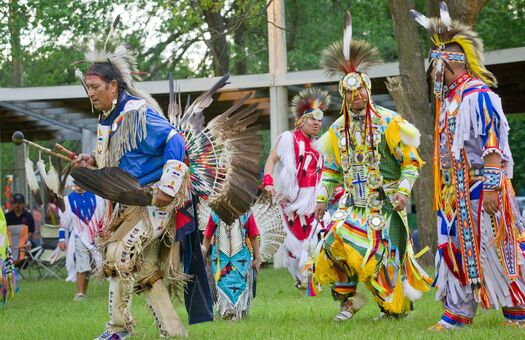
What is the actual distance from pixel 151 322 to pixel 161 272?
Result: 6.01ft

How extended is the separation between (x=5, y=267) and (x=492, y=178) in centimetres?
575

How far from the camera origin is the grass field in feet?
21.9

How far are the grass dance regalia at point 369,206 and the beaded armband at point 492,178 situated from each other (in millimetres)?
1029

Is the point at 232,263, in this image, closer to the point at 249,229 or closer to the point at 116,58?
the point at 249,229

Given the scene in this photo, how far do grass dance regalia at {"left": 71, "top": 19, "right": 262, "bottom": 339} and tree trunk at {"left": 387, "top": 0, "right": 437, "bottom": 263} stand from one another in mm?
7040

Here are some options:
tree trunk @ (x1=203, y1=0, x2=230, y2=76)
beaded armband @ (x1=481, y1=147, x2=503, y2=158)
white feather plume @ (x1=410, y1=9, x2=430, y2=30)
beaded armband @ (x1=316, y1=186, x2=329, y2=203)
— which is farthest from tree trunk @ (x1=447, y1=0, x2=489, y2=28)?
tree trunk @ (x1=203, y1=0, x2=230, y2=76)

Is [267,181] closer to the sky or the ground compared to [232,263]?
closer to the sky

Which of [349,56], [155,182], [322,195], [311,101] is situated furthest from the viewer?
[311,101]

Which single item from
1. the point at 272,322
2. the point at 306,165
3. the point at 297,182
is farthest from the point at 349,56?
the point at 297,182

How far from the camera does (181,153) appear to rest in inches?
253

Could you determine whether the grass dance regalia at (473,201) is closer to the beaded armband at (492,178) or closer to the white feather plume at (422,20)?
the beaded armband at (492,178)

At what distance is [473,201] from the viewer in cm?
679

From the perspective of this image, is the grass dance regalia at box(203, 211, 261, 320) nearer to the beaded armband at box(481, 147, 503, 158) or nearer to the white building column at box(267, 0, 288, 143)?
the beaded armband at box(481, 147, 503, 158)

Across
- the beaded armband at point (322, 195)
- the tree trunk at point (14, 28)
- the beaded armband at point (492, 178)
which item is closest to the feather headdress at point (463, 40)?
the beaded armband at point (492, 178)
